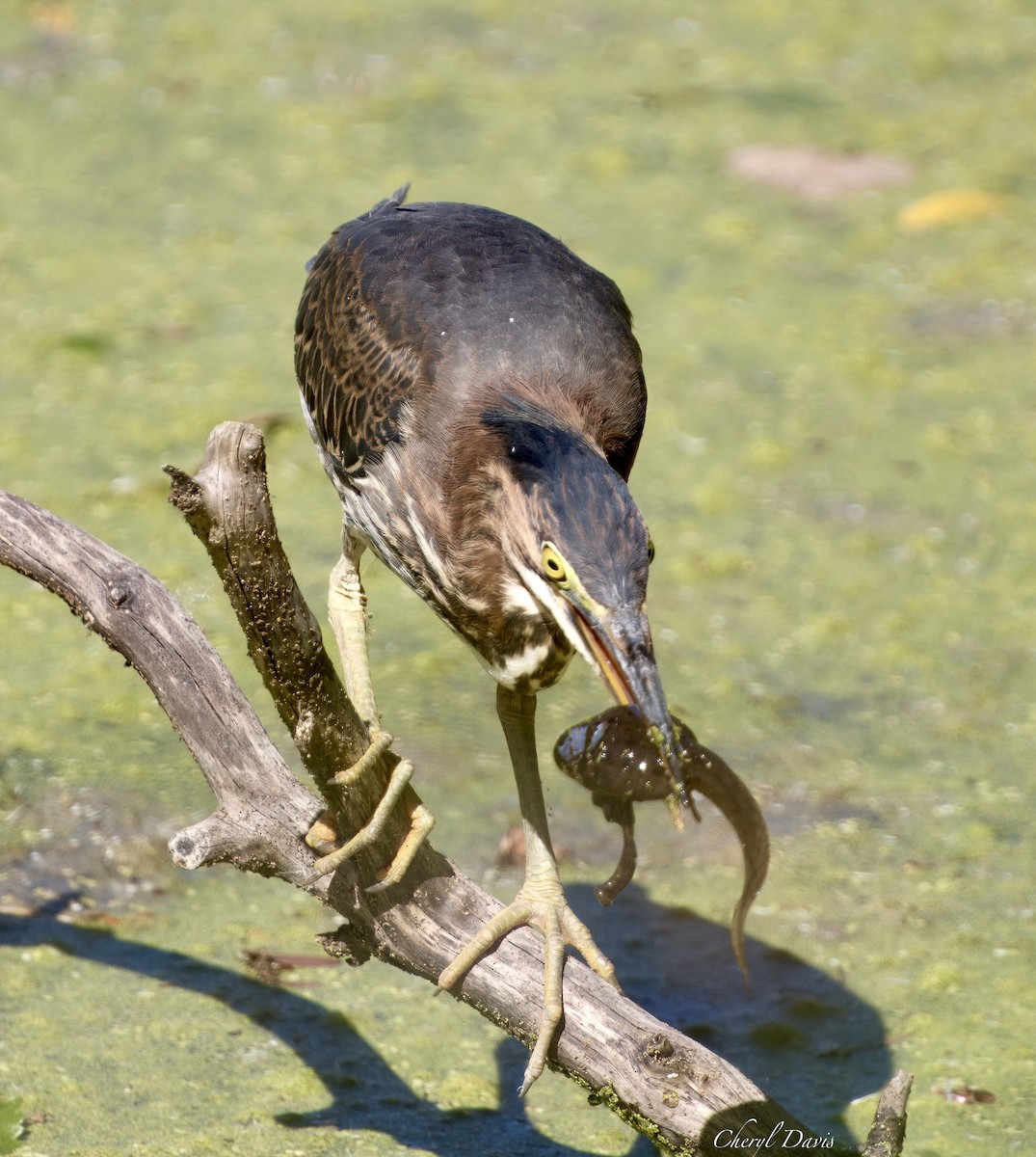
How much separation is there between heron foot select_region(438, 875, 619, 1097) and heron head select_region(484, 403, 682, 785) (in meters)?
0.66

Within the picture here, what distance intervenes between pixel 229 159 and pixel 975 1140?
21.7 feet

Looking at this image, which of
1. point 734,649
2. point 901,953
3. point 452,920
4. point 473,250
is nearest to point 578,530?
point 452,920

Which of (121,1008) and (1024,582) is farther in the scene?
(1024,582)

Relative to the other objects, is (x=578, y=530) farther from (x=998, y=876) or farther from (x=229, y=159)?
(x=229, y=159)

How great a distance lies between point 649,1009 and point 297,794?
142 cm

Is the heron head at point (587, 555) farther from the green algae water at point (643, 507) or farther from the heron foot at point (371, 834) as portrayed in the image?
the green algae water at point (643, 507)

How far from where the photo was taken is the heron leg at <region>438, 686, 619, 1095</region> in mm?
3131

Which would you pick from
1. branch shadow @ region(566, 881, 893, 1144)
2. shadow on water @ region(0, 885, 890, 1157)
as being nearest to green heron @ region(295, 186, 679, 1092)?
shadow on water @ region(0, 885, 890, 1157)

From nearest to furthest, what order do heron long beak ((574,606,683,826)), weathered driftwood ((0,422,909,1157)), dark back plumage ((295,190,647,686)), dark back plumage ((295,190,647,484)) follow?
1. heron long beak ((574,606,683,826))
2. weathered driftwood ((0,422,909,1157))
3. dark back plumage ((295,190,647,686))
4. dark back plumage ((295,190,647,484))

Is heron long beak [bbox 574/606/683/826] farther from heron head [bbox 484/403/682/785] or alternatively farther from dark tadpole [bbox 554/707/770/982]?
dark tadpole [bbox 554/707/770/982]

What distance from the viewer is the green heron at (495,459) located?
9.07 feet

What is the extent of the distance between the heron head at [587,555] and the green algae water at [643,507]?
56.9 inches

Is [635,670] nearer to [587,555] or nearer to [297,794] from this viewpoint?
[587,555]

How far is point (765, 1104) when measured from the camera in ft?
9.62
